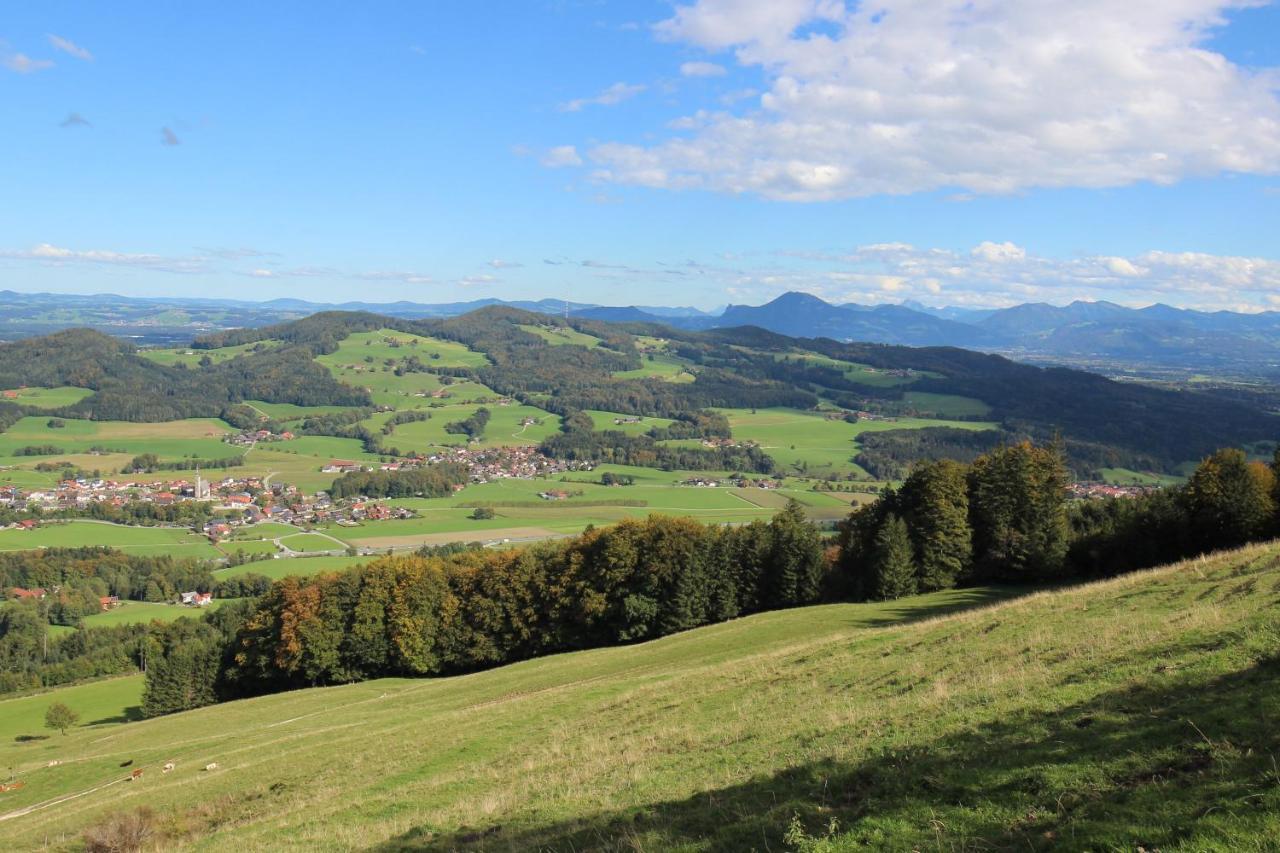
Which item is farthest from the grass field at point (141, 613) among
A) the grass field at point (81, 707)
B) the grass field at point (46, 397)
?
the grass field at point (46, 397)

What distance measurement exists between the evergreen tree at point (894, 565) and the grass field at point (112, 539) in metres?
84.7

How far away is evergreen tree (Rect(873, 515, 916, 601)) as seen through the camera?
43812mm

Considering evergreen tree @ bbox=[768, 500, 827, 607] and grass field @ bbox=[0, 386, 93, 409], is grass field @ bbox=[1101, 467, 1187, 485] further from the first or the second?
grass field @ bbox=[0, 386, 93, 409]

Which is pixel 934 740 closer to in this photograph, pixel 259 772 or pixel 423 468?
pixel 259 772

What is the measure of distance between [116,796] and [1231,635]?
94.6ft

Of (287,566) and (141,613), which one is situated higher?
(287,566)

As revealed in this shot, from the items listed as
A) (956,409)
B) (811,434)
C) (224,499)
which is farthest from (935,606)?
(956,409)

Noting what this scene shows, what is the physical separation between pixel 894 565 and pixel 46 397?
221 metres

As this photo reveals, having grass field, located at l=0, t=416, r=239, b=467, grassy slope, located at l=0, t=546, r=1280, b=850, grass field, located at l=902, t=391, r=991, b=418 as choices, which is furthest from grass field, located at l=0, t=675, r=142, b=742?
grass field, located at l=902, t=391, r=991, b=418

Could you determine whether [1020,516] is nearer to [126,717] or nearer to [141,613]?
[126,717]

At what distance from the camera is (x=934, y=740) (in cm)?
1199

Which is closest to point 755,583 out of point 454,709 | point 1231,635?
point 454,709

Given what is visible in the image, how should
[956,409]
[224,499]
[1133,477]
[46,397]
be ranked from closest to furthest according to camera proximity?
1. [1133,477]
2. [224,499]
3. [956,409]
4. [46,397]

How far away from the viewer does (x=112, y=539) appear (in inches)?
4060
